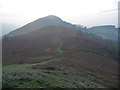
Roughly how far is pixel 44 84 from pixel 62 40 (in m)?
72.4

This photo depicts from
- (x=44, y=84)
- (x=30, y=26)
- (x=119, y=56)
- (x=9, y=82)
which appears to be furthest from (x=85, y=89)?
(x=30, y=26)

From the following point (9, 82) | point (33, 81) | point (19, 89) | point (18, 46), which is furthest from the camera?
point (18, 46)

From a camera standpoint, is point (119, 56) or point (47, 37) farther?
point (47, 37)

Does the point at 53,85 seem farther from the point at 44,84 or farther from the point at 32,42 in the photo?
the point at 32,42

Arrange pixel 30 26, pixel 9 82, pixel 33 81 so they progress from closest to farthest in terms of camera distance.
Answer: pixel 9 82 → pixel 33 81 → pixel 30 26

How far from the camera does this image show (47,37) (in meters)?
98.8

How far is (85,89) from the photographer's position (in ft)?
80.0

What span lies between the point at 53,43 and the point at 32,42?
9.69 m

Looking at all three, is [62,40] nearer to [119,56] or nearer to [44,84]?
[119,56]

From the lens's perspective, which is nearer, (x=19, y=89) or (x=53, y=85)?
(x=19, y=89)

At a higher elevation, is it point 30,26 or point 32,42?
point 30,26

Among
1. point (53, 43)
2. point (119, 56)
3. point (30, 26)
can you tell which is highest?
point (30, 26)

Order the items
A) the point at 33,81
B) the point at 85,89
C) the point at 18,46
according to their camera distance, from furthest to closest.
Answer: the point at 18,46 < the point at 85,89 < the point at 33,81

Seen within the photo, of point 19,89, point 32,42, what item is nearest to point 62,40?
point 32,42
